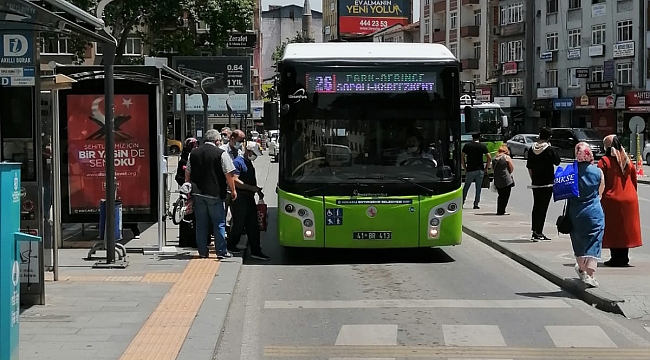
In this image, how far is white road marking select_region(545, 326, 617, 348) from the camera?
7727mm

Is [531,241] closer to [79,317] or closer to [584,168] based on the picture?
[584,168]

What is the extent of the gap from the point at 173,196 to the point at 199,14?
2286cm

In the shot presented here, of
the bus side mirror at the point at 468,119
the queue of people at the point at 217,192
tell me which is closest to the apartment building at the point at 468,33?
the bus side mirror at the point at 468,119

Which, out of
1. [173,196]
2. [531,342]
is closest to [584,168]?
[531,342]

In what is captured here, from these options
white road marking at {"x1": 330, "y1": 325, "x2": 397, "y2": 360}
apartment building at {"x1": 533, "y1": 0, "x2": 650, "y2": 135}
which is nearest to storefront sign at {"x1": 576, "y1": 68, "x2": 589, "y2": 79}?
apartment building at {"x1": 533, "y1": 0, "x2": 650, "y2": 135}

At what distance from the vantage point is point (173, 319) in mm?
8141

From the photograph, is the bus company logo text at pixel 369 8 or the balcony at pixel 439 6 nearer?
the bus company logo text at pixel 369 8

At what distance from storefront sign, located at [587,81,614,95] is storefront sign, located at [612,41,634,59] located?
1748mm

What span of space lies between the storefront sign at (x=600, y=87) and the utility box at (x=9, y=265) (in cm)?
5451

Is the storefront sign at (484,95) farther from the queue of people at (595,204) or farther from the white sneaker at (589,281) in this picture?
the white sneaker at (589,281)

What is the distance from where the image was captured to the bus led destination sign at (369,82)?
12.6 m

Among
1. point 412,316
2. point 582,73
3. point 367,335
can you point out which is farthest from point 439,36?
point 367,335

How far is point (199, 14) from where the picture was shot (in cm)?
4606

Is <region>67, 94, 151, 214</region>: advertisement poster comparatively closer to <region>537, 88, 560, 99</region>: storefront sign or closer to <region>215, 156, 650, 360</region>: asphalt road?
<region>215, 156, 650, 360</region>: asphalt road
